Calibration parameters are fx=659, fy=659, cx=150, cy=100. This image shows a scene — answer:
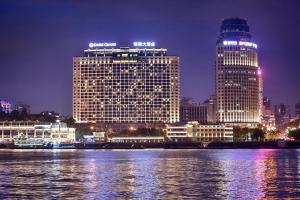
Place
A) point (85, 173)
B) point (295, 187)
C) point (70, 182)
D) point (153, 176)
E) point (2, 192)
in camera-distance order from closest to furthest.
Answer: point (2, 192)
point (295, 187)
point (70, 182)
point (153, 176)
point (85, 173)

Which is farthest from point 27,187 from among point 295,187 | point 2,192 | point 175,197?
point 295,187

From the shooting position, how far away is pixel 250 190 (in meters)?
68.8

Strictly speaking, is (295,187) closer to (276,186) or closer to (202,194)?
(276,186)

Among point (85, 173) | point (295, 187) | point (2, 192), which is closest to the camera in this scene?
point (2, 192)

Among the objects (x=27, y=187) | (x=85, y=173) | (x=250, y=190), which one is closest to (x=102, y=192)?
(x=27, y=187)

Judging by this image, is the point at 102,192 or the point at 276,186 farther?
the point at 276,186

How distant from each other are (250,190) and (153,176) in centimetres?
2138

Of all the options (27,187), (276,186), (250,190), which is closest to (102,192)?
(27,187)

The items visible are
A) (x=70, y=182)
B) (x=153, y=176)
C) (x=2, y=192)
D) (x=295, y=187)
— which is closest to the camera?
(x=2, y=192)

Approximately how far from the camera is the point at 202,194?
65.4m

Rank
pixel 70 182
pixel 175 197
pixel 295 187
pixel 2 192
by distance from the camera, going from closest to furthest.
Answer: pixel 175 197
pixel 2 192
pixel 295 187
pixel 70 182

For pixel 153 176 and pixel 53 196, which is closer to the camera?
pixel 53 196

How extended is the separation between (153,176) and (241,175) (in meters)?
12.0

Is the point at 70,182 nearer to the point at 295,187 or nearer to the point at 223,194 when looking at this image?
the point at 223,194
